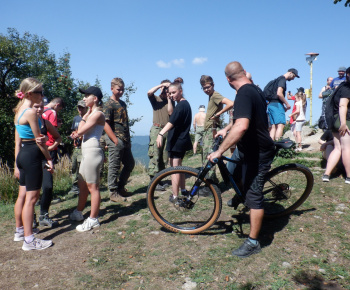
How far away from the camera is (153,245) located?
3354mm

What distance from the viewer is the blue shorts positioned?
7.04 metres

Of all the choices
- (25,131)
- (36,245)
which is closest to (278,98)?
(25,131)

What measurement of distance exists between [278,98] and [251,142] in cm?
440

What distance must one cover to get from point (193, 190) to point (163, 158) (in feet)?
8.90

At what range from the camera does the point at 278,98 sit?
22.8ft

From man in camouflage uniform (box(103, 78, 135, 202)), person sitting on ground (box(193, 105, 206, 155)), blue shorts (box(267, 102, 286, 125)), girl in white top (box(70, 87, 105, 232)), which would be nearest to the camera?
girl in white top (box(70, 87, 105, 232))

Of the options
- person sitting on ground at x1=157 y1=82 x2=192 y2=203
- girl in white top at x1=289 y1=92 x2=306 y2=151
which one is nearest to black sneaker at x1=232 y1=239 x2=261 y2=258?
person sitting on ground at x1=157 y1=82 x2=192 y2=203

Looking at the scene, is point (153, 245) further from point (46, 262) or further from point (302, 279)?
point (302, 279)

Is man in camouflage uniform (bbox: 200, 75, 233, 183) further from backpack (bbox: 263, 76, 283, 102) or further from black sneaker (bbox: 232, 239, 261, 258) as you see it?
backpack (bbox: 263, 76, 283, 102)

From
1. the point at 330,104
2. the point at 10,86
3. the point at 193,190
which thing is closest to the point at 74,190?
the point at 193,190

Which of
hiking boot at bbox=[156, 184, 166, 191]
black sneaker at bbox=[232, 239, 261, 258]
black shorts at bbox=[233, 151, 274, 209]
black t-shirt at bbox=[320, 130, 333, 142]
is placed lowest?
black sneaker at bbox=[232, 239, 261, 258]

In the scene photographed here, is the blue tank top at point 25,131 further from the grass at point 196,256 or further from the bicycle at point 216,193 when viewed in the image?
the bicycle at point 216,193

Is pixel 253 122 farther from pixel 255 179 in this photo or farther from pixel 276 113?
pixel 276 113

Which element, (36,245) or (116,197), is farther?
(116,197)
